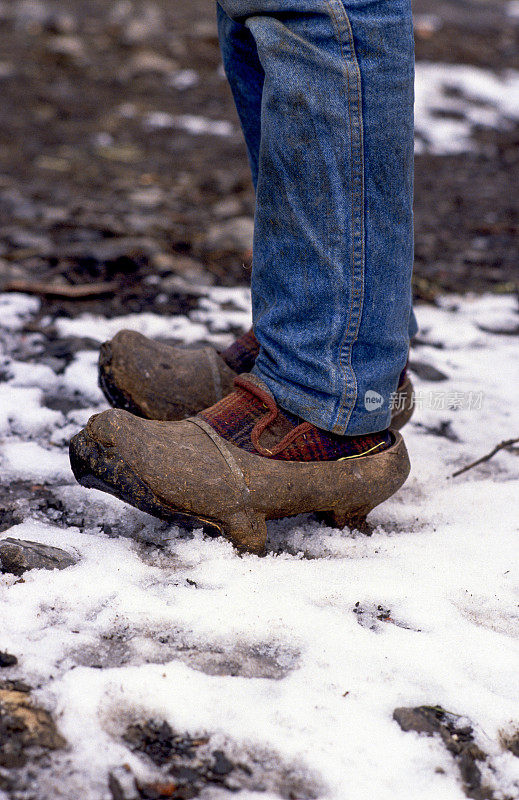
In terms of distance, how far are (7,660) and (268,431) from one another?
0.62 m

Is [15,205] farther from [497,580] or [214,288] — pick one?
[497,580]

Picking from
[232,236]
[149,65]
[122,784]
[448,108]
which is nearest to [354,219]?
[122,784]

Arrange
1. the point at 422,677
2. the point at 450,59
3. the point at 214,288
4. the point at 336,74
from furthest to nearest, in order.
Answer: the point at 450,59 → the point at 214,288 → the point at 336,74 → the point at 422,677

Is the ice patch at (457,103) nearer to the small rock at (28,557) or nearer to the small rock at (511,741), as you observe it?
the small rock at (28,557)

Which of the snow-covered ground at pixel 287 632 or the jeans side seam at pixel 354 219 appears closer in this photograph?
the snow-covered ground at pixel 287 632

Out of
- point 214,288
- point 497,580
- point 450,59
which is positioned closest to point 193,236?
point 214,288

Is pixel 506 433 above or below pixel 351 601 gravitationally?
below

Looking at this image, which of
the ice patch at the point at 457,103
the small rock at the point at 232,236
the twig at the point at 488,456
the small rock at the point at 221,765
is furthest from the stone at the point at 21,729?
the ice patch at the point at 457,103

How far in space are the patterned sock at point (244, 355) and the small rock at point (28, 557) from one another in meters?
0.62

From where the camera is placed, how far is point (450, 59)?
23.0ft

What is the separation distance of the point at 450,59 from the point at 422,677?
7.05 metres

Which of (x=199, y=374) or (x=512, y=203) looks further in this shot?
(x=512, y=203)

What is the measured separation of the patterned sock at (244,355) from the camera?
1.75 m

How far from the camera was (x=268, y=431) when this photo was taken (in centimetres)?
146
